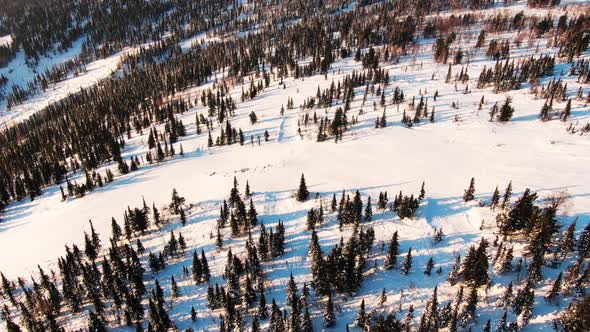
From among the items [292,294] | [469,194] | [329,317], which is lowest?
[329,317]

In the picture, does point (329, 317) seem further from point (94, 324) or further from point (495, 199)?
point (495, 199)

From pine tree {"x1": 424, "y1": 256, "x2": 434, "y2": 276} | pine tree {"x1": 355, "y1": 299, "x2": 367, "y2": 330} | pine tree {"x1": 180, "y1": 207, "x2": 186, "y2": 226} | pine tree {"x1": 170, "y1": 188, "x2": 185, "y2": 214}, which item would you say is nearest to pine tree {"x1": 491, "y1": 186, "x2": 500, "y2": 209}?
pine tree {"x1": 424, "y1": 256, "x2": 434, "y2": 276}

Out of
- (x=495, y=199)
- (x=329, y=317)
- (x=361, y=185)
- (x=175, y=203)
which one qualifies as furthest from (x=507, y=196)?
(x=175, y=203)

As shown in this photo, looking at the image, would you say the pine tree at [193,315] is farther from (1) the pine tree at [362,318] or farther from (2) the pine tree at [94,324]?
(1) the pine tree at [362,318]

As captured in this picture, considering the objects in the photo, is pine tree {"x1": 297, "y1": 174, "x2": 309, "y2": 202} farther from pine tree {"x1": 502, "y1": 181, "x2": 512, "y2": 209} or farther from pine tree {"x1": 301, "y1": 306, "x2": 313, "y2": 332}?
pine tree {"x1": 502, "y1": 181, "x2": 512, "y2": 209}

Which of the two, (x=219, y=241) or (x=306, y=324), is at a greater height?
(x=219, y=241)

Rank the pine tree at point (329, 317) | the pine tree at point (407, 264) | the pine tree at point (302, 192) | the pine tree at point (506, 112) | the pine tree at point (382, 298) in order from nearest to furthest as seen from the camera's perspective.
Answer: the pine tree at point (329, 317) → the pine tree at point (382, 298) → the pine tree at point (407, 264) → the pine tree at point (302, 192) → the pine tree at point (506, 112)

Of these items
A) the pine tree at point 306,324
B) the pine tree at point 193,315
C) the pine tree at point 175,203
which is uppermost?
the pine tree at point 175,203

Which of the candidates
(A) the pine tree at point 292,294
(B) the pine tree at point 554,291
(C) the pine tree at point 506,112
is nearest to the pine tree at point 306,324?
(A) the pine tree at point 292,294

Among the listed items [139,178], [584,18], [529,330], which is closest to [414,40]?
[584,18]
